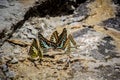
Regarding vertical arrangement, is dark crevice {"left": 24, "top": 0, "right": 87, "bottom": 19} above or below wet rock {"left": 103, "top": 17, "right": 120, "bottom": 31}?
above

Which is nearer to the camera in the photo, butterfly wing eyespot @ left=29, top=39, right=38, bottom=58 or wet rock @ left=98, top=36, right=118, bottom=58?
butterfly wing eyespot @ left=29, top=39, right=38, bottom=58

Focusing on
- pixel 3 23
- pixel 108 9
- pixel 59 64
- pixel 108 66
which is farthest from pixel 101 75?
pixel 108 9

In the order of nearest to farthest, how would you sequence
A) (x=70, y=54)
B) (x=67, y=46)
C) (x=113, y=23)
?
(x=70, y=54) → (x=67, y=46) → (x=113, y=23)

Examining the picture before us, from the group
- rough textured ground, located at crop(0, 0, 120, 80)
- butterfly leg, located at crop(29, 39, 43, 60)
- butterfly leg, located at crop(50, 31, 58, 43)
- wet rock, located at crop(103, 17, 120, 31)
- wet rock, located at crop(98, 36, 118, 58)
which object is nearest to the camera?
rough textured ground, located at crop(0, 0, 120, 80)

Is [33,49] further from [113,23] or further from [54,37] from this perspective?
[113,23]

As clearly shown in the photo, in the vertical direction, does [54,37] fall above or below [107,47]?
above

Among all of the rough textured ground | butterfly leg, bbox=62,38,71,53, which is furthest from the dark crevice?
butterfly leg, bbox=62,38,71,53

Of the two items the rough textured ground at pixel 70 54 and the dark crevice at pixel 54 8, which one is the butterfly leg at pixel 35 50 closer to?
the rough textured ground at pixel 70 54

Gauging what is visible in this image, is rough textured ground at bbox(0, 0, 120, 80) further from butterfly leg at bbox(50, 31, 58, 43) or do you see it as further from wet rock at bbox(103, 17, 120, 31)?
butterfly leg at bbox(50, 31, 58, 43)

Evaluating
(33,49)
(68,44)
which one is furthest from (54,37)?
(33,49)
